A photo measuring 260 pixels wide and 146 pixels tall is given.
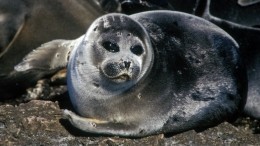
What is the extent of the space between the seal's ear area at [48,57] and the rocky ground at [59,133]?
26 cm

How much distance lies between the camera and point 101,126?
9.34 feet

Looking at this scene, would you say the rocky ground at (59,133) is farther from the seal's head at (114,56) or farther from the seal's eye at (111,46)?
the seal's eye at (111,46)

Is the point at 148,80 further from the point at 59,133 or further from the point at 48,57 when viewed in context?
the point at 48,57

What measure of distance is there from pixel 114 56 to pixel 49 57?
68 centimetres

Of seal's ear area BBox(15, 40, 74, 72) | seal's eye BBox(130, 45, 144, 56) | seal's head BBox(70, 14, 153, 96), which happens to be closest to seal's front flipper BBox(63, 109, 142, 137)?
seal's head BBox(70, 14, 153, 96)

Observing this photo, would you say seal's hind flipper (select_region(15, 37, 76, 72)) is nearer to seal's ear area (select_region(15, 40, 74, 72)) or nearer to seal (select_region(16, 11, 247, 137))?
seal's ear area (select_region(15, 40, 74, 72))

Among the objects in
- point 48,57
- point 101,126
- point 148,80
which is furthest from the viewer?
point 48,57

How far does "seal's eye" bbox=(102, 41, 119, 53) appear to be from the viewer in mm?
2908

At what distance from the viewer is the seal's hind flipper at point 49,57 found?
327 cm

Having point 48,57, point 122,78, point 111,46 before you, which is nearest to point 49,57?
point 48,57

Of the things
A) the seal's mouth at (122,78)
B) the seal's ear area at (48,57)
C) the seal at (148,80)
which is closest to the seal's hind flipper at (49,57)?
the seal's ear area at (48,57)

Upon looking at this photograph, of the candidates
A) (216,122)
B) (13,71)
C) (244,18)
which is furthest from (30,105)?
(244,18)

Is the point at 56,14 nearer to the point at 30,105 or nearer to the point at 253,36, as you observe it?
the point at 30,105

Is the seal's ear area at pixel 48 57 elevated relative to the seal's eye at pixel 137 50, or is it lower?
lower
